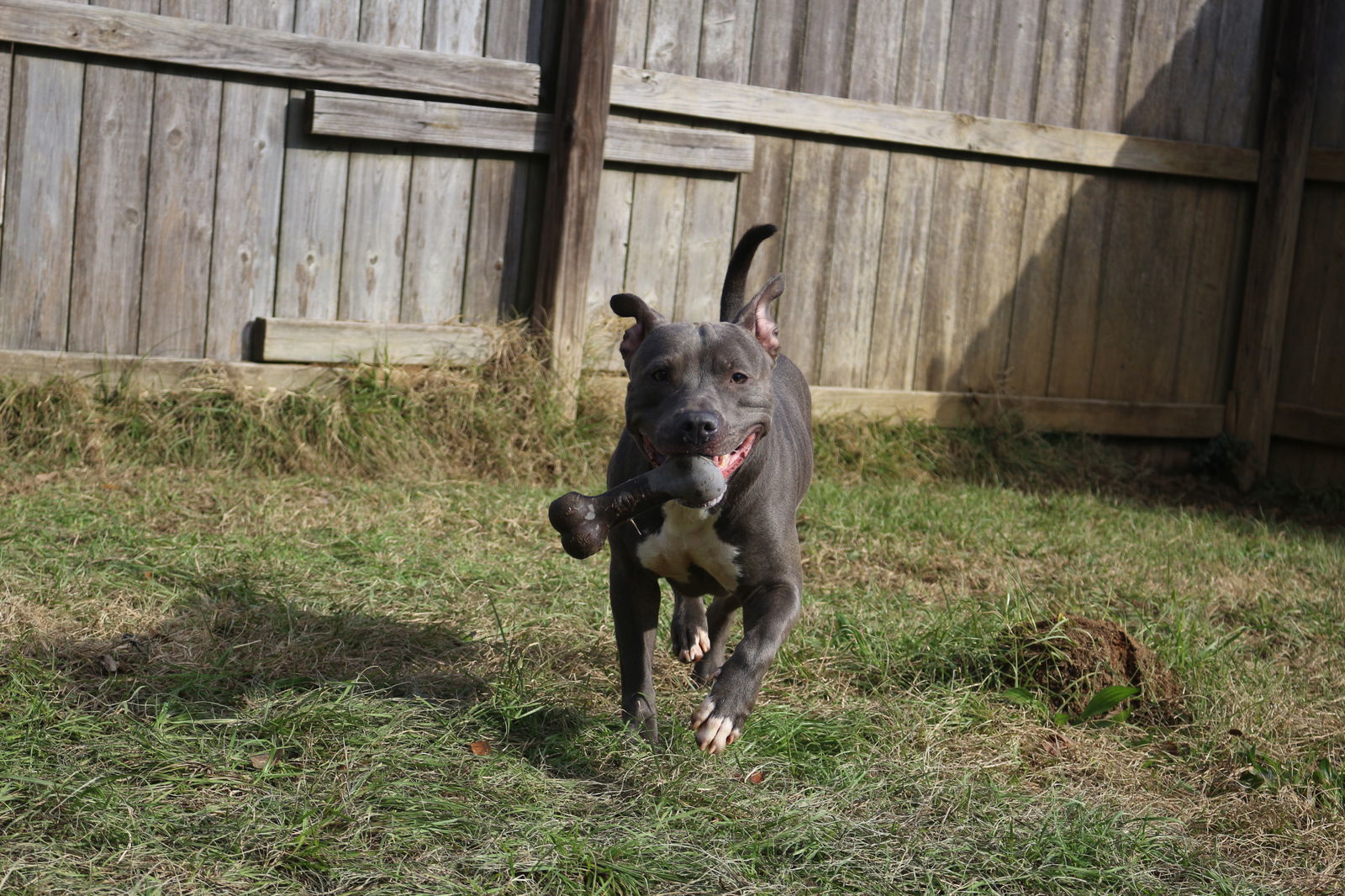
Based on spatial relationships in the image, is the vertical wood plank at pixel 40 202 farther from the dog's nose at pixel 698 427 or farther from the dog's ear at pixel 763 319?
the dog's nose at pixel 698 427

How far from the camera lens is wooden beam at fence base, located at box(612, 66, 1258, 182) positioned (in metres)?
6.95

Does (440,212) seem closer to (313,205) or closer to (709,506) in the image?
(313,205)

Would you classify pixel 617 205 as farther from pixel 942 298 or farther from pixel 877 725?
pixel 877 725

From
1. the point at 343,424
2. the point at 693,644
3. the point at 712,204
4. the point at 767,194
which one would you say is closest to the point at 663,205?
the point at 712,204

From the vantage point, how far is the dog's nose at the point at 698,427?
3188 mm

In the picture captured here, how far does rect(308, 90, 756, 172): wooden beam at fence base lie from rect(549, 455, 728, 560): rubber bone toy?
12.1 feet

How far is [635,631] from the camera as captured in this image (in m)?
3.55

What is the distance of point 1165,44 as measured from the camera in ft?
27.4

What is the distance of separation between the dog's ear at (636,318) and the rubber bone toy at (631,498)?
20.1 inches

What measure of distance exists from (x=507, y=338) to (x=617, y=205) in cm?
93

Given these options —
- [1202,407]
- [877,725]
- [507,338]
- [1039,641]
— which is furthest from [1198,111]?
[877,725]

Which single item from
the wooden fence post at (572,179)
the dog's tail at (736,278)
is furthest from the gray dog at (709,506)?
the wooden fence post at (572,179)

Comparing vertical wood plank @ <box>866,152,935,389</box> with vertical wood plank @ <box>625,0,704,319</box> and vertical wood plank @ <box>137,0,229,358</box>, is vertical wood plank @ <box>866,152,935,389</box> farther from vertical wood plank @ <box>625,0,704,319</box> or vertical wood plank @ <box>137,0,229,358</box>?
vertical wood plank @ <box>137,0,229,358</box>

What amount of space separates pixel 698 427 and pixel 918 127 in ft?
16.5
